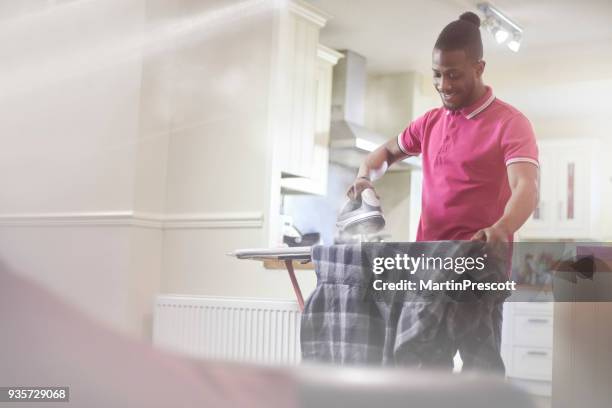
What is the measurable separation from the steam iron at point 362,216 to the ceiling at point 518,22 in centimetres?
28

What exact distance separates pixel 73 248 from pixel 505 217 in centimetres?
121

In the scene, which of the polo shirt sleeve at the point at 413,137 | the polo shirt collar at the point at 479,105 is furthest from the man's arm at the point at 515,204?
the polo shirt sleeve at the point at 413,137

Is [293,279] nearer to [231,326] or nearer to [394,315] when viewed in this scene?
[394,315]

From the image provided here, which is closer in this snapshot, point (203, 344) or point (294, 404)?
point (294, 404)

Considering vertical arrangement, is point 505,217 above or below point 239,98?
below

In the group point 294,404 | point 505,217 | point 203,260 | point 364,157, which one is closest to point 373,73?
point 364,157

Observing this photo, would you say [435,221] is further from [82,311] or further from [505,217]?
[82,311]

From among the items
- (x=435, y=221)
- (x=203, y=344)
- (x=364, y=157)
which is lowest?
(x=203, y=344)

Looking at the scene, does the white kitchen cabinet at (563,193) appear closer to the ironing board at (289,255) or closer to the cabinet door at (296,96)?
the ironing board at (289,255)

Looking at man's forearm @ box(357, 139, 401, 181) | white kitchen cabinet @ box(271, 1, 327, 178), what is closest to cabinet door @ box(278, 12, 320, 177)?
white kitchen cabinet @ box(271, 1, 327, 178)

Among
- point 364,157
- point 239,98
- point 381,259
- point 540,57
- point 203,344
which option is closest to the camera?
point 381,259

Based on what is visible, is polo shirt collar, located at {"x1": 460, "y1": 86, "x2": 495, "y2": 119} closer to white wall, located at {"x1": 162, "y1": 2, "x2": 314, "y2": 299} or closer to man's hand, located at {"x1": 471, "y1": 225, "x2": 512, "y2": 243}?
man's hand, located at {"x1": 471, "y1": 225, "x2": 512, "y2": 243}

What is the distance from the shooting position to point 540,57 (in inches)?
63.6

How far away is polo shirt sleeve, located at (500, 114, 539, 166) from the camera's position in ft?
4.95
